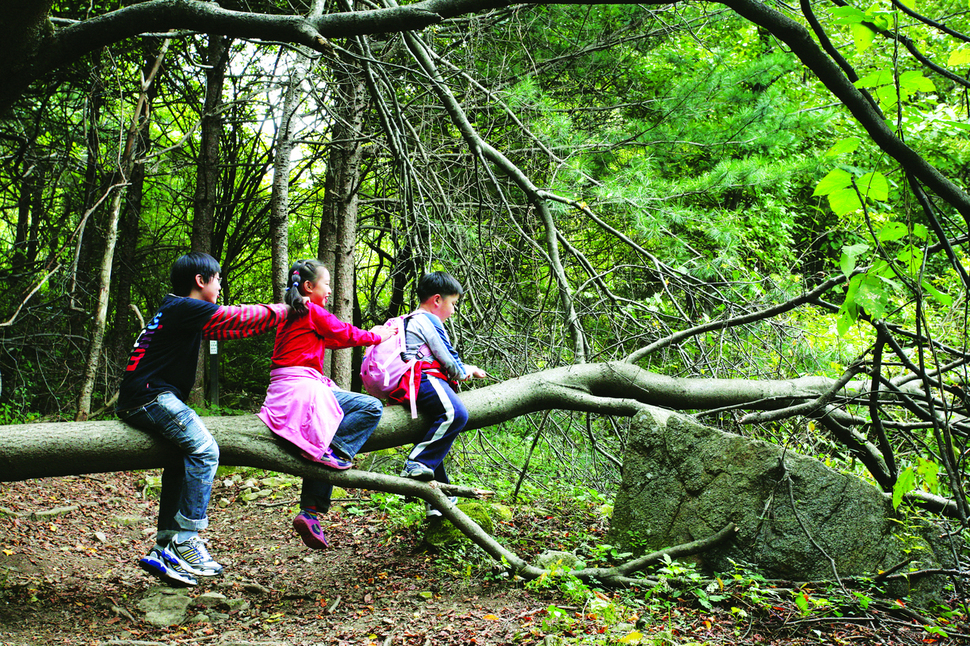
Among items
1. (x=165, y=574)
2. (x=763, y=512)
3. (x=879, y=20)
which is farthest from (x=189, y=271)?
(x=763, y=512)

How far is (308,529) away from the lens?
3553 millimetres

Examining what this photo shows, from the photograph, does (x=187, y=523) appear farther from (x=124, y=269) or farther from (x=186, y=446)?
(x=124, y=269)

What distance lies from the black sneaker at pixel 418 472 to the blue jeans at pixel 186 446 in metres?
1.06

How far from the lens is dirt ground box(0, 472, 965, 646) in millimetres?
3041

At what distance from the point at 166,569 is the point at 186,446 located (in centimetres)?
61

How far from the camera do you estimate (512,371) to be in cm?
481

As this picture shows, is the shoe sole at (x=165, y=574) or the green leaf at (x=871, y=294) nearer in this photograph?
the green leaf at (x=871, y=294)

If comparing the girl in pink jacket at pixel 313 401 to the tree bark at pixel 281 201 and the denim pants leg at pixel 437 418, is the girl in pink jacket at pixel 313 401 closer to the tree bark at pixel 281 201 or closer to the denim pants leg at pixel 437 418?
the denim pants leg at pixel 437 418

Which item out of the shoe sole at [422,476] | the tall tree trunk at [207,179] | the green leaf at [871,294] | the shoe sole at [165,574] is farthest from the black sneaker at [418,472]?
the tall tree trunk at [207,179]

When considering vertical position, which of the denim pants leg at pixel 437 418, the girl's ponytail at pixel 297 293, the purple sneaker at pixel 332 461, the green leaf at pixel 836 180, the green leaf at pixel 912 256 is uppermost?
the green leaf at pixel 836 180

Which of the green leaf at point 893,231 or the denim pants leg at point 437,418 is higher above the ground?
the green leaf at point 893,231

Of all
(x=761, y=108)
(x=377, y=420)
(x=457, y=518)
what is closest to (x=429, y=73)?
(x=377, y=420)

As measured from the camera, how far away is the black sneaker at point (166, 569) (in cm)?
323

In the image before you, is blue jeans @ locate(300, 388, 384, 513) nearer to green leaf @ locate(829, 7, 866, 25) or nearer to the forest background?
the forest background
